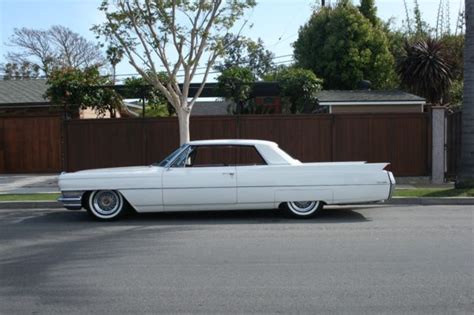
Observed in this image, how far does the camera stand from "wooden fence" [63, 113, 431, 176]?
16234 mm

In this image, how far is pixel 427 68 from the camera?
67.9 ft

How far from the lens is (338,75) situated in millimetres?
24812

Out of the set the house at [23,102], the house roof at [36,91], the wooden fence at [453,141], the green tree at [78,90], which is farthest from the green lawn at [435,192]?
the house at [23,102]

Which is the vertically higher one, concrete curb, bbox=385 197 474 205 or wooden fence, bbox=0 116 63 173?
wooden fence, bbox=0 116 63 173

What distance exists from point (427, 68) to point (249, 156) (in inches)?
514

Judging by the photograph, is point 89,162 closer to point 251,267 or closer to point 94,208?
point 94,208

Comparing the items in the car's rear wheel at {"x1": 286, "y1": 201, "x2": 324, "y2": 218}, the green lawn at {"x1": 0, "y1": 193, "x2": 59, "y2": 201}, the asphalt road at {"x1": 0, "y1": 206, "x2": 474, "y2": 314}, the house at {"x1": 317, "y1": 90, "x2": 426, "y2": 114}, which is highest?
Answer: the house at {"x1": 317, "y1": 90, "x2": 426, "y2": 114}

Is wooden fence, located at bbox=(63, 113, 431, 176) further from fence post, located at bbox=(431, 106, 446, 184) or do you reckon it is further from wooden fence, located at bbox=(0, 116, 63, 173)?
wooden fence, located at bbox=(0, 116, 63, 173)

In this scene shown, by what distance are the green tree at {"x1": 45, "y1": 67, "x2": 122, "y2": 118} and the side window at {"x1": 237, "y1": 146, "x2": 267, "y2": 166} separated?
27.3ft

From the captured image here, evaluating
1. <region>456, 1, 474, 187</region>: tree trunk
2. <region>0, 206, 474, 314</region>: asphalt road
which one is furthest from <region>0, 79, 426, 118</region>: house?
<region>0, 206, 474, 314</region>: asphalt road

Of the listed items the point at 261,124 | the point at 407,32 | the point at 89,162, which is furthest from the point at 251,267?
the point at 407,32

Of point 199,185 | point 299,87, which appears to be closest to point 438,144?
point 299,87

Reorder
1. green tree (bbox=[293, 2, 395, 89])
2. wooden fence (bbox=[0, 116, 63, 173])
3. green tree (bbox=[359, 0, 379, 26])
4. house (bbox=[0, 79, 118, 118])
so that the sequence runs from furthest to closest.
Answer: green tree (bbox=[359, 0, 379, 26])
green tree (bbox=[293, 2, 395, 89])
house (bbox=[0, 79, 118, 118])
wooden fence (bbox=[0, 116, 63, 173])

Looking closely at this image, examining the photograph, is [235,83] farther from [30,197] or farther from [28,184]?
[30,197]
